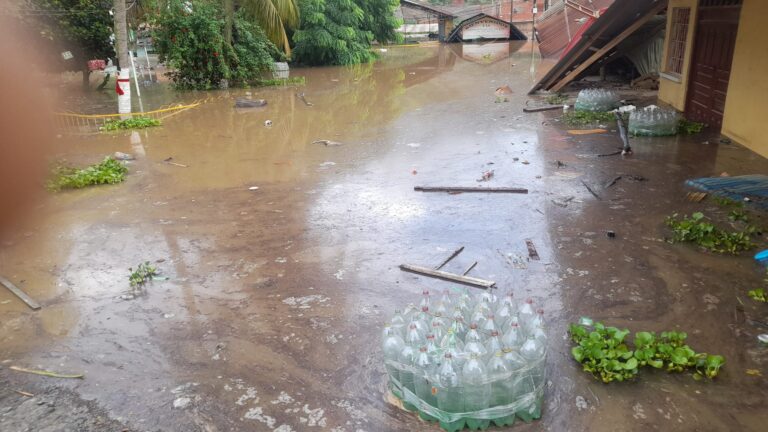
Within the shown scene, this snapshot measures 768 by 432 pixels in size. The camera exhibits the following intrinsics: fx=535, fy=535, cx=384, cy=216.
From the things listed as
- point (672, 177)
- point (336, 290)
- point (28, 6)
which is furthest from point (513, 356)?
point (28, 6)

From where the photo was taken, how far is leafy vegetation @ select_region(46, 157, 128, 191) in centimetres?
837

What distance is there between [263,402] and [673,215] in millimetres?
5238

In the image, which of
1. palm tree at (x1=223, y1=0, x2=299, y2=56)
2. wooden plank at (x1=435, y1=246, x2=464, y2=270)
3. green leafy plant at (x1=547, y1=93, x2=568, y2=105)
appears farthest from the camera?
palm tree at (x1=223, y1=0, x2=299, y2=56)

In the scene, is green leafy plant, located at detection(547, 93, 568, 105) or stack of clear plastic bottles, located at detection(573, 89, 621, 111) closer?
stack of clear plastic bottles, located at detection(573, 89, 621, 111)

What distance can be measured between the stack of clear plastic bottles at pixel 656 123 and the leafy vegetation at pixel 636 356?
7372mm

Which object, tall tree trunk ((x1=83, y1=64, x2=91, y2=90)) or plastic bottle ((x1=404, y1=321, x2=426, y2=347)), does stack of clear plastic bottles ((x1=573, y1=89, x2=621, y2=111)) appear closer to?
plastic bottle ((x1=404, y1=321, x2=426, y2=347))

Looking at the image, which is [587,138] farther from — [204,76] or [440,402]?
[204,76]

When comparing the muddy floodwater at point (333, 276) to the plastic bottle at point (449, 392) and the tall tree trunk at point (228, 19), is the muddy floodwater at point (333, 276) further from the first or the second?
the tall tree trunk at point (228, 19)

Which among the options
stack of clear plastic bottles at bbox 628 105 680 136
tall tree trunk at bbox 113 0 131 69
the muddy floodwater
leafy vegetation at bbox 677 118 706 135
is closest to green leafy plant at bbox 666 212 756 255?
A: the muddy floodwater

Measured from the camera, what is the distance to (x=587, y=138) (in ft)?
34.6

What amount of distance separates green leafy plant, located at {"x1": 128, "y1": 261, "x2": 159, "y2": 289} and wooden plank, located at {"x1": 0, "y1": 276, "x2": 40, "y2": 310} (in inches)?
33.0

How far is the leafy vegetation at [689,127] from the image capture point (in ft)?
33.6

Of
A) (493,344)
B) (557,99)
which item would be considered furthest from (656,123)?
(493,344)

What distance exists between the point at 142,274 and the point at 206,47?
1496cm
